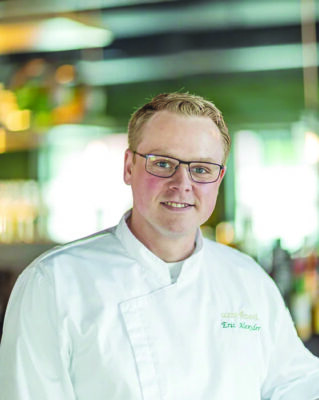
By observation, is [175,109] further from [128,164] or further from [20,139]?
[20,139]

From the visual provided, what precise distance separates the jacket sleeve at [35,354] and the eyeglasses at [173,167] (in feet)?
0.96

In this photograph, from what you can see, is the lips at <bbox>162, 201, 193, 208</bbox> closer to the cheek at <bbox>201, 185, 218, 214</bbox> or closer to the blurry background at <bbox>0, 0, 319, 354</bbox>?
the cheek at <bbox>201, 185, 218, 214</bbox>

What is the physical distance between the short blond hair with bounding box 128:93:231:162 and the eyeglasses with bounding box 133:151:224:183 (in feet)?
0.19

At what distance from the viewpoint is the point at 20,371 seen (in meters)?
1.14

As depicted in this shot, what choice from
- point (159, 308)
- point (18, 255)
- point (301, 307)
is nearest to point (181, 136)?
point (159, 308)

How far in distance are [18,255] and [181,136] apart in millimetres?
2061

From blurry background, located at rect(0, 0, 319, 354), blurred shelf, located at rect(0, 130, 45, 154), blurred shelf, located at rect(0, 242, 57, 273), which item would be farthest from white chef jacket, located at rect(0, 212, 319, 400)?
blurred shelf, located at rect(0, 130, 45, 154)

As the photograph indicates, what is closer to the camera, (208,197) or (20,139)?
(208,197)

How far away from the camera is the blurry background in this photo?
10.4 ft

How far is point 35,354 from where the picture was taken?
1.15 m

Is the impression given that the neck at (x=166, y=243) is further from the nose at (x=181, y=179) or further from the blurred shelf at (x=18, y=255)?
the blurred shelf at (x=18, y=255)

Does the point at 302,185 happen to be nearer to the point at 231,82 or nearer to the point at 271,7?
the point at 231,82

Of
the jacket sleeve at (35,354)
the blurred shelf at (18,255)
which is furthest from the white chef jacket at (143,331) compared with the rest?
the blurred shelf at (18,255)

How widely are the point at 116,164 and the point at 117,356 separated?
15.0 feet
